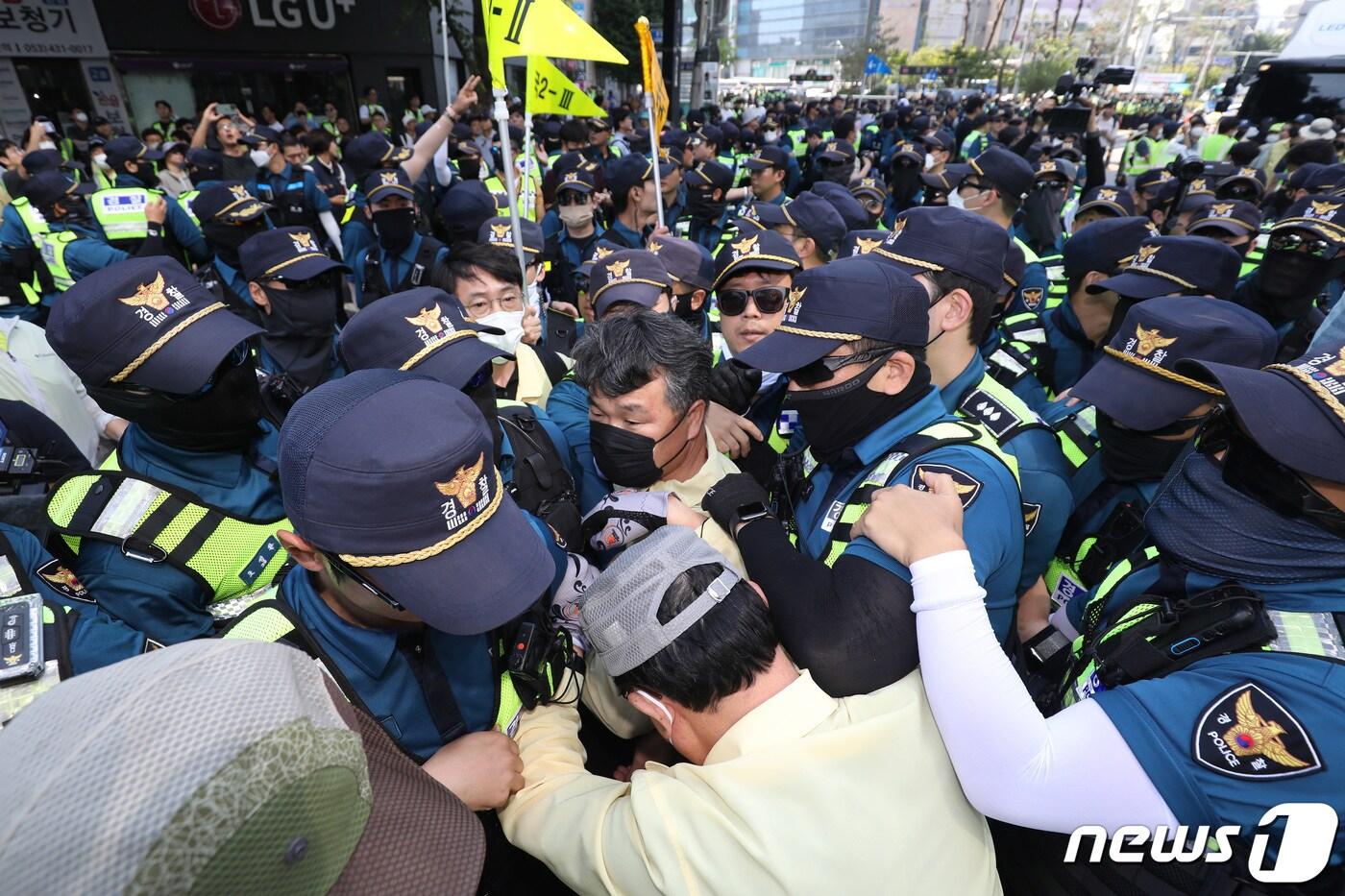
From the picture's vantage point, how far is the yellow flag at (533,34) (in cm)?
403

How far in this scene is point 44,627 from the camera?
1.49 meters

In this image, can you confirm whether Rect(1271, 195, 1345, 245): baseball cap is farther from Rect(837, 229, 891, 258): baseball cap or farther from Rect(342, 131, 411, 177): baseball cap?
Rect(342, 131, 411, 177): baseball cap

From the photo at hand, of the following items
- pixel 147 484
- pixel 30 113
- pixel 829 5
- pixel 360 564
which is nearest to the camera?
pixel 360 564

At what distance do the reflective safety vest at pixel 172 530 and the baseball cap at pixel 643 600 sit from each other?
143cm

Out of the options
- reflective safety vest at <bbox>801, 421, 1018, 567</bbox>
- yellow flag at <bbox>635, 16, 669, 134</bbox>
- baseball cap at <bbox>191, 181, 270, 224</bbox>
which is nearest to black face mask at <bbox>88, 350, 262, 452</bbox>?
reflective safety vest at <bbox>801, 421, 1018, 567</bbox>

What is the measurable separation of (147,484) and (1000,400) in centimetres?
305

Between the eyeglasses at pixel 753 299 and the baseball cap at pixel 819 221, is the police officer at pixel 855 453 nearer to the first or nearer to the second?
the eyeglasses at pixel 753 299

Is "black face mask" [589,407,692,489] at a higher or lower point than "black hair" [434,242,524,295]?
lower

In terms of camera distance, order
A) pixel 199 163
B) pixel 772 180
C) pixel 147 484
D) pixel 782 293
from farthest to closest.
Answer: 1. pixel 199 163
2. pixel 772 180
3. pixel 782 293
4. pixel 147 484

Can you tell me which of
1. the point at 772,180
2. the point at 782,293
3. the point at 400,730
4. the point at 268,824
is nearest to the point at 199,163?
the point at 772,180

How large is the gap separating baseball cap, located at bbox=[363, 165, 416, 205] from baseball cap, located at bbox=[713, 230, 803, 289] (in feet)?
11.0

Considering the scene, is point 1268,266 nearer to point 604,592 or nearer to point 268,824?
point 604,592

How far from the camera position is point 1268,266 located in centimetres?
457

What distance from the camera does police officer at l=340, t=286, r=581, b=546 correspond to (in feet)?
8.50
